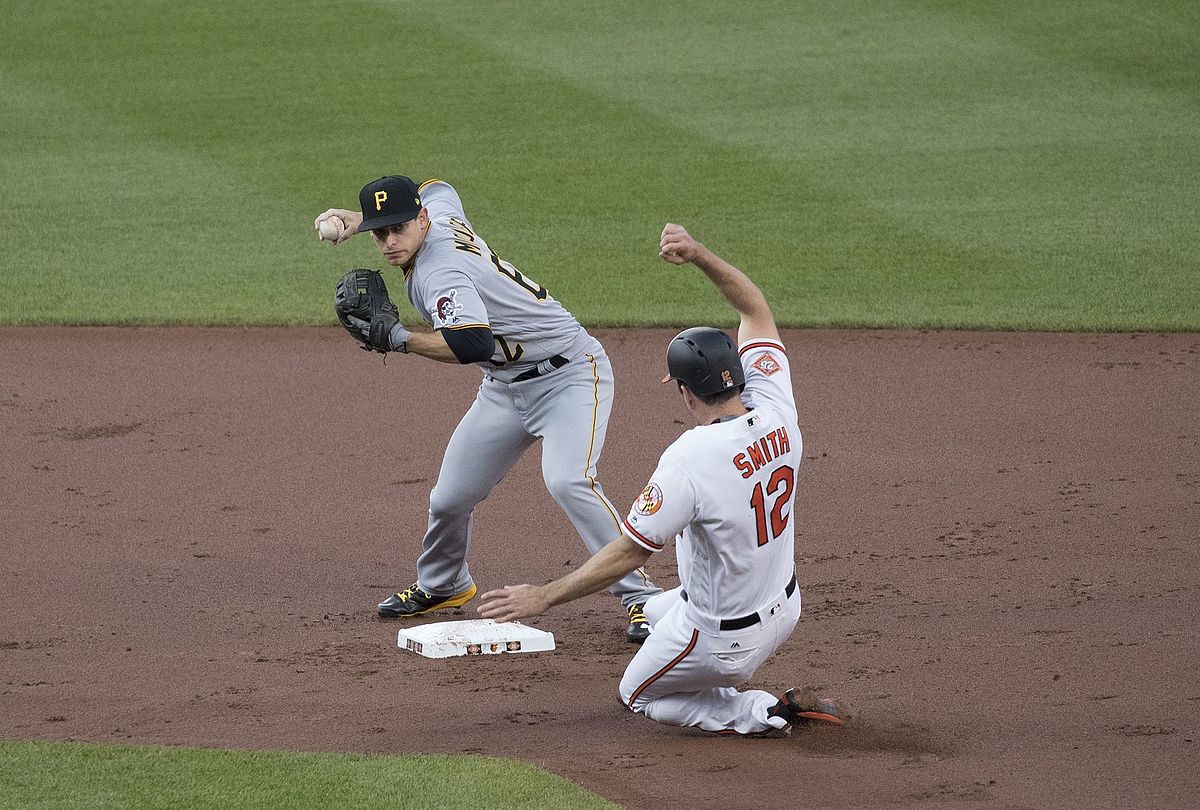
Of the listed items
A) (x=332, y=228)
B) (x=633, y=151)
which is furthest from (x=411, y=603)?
(x=633, y=151)

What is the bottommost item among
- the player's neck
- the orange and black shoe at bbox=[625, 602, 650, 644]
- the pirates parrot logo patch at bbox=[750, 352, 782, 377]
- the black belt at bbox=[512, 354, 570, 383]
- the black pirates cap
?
the orange and black shoe at bbox=[625, 602, 650, 644]

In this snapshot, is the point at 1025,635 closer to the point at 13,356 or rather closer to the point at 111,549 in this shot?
the point at 111,549

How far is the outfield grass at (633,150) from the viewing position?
1095 cm

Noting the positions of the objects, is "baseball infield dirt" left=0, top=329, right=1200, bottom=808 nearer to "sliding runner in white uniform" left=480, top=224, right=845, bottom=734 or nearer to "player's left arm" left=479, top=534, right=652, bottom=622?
"sliding runner in white uniform" left=480, top=224, right=845, bottom=734

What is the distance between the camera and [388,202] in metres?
5.52

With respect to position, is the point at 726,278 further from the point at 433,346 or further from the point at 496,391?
the point at 496,391

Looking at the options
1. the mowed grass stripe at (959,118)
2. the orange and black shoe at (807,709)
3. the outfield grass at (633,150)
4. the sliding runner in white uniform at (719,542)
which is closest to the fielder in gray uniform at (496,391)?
the sliding runner in white uniform at (719,542)

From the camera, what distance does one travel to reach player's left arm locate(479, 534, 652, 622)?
168 inches

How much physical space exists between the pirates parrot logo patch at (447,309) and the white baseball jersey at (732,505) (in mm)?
1149

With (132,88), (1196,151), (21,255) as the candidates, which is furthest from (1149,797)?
(132,88)

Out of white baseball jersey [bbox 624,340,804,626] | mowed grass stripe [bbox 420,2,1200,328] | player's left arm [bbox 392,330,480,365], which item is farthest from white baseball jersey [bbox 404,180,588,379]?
mowed grass stripe [bbox 420,2,1200,328]

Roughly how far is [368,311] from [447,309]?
0.30 m

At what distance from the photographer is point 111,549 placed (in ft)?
21.9

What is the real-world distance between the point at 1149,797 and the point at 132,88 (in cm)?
1385
